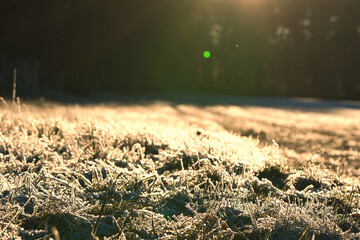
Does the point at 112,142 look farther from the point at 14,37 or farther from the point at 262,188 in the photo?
the point at 14,37

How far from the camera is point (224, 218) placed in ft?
8.12

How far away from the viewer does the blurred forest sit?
14844 mm

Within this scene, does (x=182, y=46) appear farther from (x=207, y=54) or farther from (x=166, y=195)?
(x=166, y=195)

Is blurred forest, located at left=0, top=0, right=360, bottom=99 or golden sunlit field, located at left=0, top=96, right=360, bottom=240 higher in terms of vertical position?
blurred forest, located at left=0, top=0, right=360, bottom=99

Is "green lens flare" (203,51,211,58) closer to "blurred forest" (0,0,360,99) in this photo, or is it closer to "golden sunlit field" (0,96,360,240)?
"blurred forest" (0,0,360,99)

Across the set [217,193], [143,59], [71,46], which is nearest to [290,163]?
[217,193]

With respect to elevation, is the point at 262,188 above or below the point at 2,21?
below

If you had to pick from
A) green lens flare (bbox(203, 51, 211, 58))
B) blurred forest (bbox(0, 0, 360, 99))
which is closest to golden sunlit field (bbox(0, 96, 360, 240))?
blurred forest (bbox(0, 0, 360, 99))

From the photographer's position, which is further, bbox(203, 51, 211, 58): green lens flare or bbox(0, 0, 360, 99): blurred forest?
bbox(203, 51, 211, 58): green lens flare

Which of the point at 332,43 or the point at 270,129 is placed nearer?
the point at 270,129

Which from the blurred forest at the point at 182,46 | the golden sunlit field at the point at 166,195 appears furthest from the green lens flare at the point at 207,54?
the golden sunlit field at the point at 166,195

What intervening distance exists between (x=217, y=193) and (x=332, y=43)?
1064 inches

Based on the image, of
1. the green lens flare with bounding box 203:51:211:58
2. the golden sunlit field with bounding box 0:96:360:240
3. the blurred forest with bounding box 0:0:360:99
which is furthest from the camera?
the green lens flare with bounding box 203:51:211:58

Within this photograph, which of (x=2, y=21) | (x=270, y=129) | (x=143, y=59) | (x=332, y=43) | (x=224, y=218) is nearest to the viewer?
(x=224, y=218)
